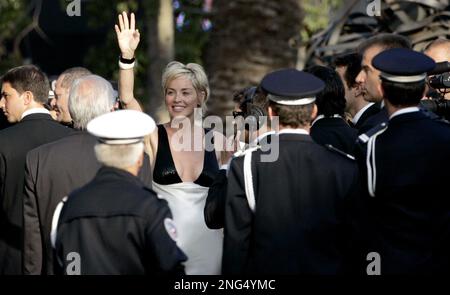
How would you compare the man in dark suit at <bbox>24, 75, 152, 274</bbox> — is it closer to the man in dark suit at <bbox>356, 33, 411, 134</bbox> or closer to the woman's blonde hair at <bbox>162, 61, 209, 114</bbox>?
the woman's blonde hair at <bbox>162, 61, 209, 114</bbox>

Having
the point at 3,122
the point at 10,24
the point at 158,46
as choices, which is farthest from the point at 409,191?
the point at 10,24

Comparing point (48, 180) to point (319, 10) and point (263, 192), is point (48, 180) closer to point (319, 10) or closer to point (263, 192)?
point (263, 192)

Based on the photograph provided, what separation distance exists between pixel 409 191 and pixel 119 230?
134 centimetres

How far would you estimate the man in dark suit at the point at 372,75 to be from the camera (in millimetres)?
5133

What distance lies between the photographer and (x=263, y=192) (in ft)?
13.9

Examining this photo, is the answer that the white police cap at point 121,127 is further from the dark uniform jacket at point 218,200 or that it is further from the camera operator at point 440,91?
the camera operator at point 440,91

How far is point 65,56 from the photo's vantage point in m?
20.2

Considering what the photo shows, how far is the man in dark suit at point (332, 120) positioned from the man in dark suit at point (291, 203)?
771mm

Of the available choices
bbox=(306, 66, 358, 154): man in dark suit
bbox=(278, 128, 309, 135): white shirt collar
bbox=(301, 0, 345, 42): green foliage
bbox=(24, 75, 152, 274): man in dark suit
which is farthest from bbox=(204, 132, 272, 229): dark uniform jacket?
bbox=(301, 0, 345, 42): green foliage

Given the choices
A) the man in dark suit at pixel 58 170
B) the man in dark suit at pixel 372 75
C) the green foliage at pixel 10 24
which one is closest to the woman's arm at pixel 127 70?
the man in dark suit at pixel 58 170

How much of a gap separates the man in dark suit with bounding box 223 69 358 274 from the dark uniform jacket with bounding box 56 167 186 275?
438 millimetres

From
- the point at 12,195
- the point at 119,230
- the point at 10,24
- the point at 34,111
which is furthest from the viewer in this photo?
the point at 10,24

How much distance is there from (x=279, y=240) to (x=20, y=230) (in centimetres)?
188
